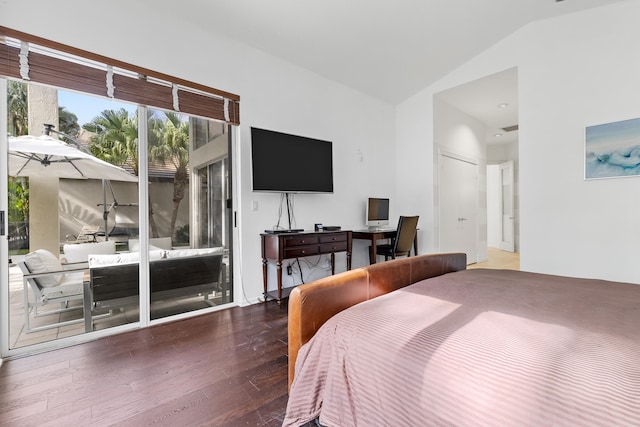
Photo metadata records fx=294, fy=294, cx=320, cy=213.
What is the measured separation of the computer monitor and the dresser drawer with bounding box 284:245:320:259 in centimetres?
122

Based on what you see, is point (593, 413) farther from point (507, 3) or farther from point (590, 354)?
point (507, 3)

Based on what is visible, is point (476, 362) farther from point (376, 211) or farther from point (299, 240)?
point (376, 211)

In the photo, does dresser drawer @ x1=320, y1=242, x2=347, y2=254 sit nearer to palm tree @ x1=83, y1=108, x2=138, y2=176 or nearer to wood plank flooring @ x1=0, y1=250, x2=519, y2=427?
wood plank flooring @ x1=0, y1=250, x2=519, y2=427

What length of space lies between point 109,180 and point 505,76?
4.74 meters

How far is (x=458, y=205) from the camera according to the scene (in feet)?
16.7

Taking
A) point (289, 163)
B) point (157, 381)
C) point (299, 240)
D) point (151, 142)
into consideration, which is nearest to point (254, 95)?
point (289, 163)

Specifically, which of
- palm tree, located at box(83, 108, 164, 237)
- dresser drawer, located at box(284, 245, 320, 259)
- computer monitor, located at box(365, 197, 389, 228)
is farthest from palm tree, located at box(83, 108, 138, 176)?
computer monitor, located at box(365, 197, 389, 228)

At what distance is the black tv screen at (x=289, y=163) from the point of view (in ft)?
10.2

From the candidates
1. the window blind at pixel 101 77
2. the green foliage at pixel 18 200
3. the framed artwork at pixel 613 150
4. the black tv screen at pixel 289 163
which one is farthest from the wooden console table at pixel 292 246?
the framed artwork at pixel 613 150

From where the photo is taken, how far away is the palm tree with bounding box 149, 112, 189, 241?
2.76 meters

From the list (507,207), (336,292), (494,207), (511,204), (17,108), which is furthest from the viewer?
(494,207)

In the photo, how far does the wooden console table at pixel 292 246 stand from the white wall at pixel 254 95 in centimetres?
14

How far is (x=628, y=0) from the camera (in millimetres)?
2949

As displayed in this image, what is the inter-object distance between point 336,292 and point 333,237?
85.2 inches
